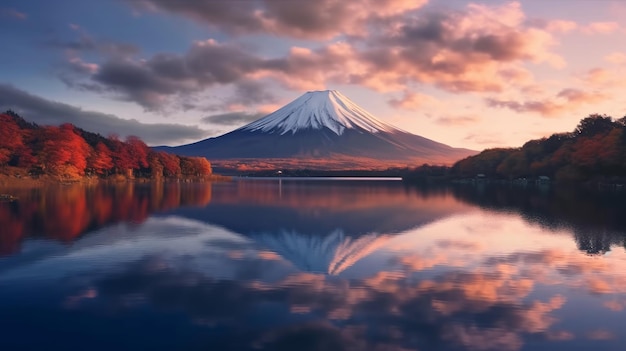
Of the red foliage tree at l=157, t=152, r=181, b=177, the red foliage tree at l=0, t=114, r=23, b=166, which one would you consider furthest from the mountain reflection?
the red foliage tree at l=157, t=152, r=181, b=177

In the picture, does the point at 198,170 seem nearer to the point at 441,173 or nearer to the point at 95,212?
the point at 441,173

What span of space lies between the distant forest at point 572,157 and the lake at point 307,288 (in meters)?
54.1

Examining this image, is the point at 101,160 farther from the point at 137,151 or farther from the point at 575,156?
the point at 575,156

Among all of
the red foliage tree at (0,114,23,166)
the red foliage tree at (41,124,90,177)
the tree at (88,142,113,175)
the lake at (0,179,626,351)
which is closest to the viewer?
the lake at (0,179,626,351)

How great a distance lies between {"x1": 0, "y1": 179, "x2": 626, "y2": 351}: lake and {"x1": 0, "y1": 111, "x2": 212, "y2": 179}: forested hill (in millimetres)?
50284

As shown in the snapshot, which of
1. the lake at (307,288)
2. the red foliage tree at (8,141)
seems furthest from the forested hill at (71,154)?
the lake at (307,288)

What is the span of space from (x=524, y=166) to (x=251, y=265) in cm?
9525

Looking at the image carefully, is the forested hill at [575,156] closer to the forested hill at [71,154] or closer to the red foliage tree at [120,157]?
the forested hill at [71,154]

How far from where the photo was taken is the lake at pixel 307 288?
834 cm

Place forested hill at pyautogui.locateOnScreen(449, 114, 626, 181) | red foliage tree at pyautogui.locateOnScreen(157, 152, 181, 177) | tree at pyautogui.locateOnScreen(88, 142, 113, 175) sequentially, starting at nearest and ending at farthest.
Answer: forested hill at pyautogui.locateOnScreen(449, 114, 626, 181), tree at pyautogui.locateOnScreen(88, 142, 113, 175), red foliage tree at pyautogui.locateOnScreen(157, 152, 181, 177)

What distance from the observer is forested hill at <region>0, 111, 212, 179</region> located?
2574 inches

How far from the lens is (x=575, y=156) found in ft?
253

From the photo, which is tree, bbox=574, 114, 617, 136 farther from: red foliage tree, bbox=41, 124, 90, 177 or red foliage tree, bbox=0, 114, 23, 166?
red foliage tree, bbox=0, 114, 23, 166

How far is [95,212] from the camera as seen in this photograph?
1128 inches
